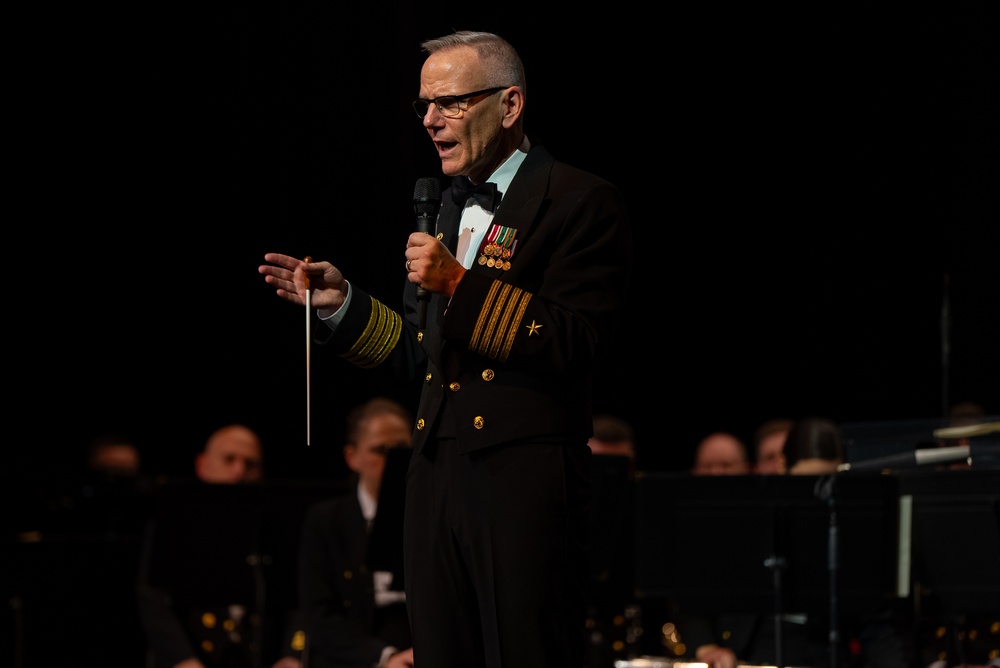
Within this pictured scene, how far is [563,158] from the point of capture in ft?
24.4

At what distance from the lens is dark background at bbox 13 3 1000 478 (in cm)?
665

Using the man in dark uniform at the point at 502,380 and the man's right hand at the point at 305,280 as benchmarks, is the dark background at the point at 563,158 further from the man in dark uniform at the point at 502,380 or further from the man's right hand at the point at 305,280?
the man in dark uniform at the point at 502,380

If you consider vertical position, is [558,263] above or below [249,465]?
above

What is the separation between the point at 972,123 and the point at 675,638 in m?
3.57

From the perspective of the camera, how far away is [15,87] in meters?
6.57

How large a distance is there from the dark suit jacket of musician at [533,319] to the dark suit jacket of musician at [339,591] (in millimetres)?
2713

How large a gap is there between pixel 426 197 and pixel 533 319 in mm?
344

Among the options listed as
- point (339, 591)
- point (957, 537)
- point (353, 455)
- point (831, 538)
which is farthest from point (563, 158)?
point (957, 537)

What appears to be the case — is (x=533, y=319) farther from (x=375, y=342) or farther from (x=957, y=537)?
(x=957, y=537)

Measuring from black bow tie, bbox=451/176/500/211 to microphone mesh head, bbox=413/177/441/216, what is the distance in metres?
0.05

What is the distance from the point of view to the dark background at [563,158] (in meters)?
6.65

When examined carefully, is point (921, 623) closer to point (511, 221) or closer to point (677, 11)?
point (511, 221)

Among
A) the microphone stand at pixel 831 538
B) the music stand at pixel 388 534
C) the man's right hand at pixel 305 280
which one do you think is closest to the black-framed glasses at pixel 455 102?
the man's right hand at pixel 305 280

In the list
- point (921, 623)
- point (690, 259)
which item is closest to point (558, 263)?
point (921, 623)
